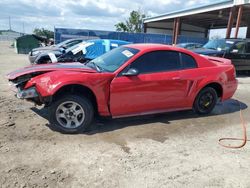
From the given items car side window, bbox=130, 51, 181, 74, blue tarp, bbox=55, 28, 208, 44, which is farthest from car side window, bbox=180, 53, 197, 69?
blue tarp, bbox=55, 28, 208, 44

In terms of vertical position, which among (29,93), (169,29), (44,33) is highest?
(169,29)

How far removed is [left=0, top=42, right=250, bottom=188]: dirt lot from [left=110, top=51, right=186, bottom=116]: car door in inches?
15.3

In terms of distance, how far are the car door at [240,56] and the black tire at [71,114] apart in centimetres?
943

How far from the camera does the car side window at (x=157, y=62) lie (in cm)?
508

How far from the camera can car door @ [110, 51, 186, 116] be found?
4.84m

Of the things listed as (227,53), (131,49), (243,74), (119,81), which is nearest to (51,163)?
(119,81)

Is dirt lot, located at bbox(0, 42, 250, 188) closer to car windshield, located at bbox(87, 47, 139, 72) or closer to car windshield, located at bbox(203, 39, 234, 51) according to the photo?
car windshield, located at bbox(87, 47, 139, 72)

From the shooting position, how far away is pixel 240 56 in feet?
41.2

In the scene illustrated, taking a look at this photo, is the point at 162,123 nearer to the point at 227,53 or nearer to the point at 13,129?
the point at 13,129

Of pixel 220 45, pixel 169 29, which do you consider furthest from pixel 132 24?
pixel 220 45

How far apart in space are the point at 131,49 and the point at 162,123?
5.26 ft

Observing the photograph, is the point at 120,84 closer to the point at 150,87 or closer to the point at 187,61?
the point at 150,87

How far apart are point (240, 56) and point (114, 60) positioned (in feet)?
30.2

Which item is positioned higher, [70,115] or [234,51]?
[234,51]
